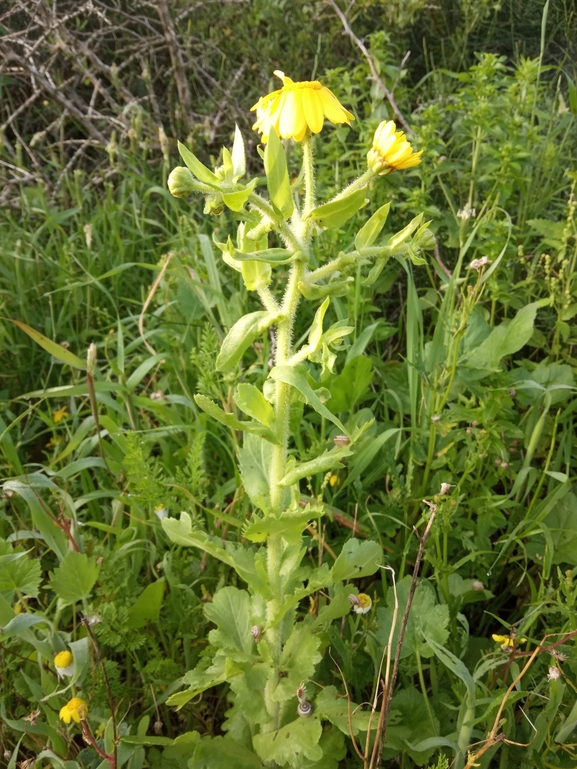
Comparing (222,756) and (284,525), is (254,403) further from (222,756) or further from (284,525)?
(222,756)

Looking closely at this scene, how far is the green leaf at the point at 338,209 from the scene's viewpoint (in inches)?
41.4

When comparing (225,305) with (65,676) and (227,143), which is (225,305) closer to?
(65,676)

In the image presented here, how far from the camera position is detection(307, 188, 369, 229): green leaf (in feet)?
3.45

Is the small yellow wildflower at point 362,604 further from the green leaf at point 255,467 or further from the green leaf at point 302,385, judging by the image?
the green leaf at point 302,385

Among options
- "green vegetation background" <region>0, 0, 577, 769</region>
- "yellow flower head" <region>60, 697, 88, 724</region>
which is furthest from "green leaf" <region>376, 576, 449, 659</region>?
"yellow flower head" <region>60, 697, 88, 724</region>

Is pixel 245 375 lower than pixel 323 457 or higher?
lower

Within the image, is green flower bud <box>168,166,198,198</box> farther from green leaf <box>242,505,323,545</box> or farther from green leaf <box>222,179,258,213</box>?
green leaf <box>242,505,323,545</box>

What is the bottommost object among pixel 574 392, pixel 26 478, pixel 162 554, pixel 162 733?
pixel 162 733

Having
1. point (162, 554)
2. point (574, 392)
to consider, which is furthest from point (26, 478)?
point (574, 392)

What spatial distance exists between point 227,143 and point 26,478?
3014 mm

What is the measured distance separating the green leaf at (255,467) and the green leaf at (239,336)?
0.31 m

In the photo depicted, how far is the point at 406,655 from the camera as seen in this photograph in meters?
Result: 1.31

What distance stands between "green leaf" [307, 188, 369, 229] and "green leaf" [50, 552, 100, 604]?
0.86 meters

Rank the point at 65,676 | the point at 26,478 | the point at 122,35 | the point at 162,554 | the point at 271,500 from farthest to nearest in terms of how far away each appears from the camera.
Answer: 1. the point at 122,35
2. the point at 162,554
3. the point at 26,478
4. the point at 65,676
5. the point at 271,500
